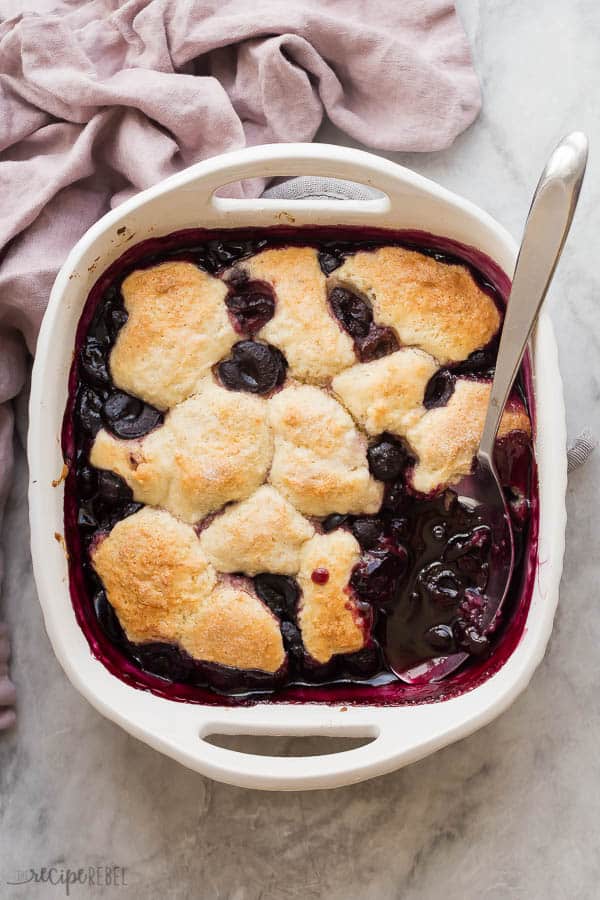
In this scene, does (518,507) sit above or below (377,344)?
below

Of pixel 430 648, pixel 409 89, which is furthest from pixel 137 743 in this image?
pixel 409 89

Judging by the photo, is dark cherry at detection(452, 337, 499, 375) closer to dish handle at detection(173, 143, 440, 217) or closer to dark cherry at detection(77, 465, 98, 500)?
dish handle at detection(173, 143, 440, 217)

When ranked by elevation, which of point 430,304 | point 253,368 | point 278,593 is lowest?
point 278,593

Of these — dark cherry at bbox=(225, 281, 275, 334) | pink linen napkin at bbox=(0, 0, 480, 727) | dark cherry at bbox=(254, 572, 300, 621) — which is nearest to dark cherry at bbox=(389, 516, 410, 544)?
dark cherry at bbox=(254, 572, 300, 621)

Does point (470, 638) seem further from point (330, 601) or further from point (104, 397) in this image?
point (104, 397)

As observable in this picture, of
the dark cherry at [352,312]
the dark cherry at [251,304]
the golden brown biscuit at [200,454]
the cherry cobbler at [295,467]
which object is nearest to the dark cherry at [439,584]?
the cherry cobbler at [295,467]

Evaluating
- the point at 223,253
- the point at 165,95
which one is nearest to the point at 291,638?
the point at 223,253

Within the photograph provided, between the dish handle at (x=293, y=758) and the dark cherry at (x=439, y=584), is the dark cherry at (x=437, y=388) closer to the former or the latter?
the dark cherry at (x=439, y=584)
